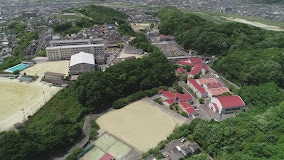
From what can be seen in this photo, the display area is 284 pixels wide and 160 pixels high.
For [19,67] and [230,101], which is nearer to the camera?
[230,101]

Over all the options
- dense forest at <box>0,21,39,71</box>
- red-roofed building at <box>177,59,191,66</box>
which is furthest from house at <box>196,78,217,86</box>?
dense forest at <box>0,21,39,71</box>

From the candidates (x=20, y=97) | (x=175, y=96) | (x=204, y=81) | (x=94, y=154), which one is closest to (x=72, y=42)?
(x=20, y=97)

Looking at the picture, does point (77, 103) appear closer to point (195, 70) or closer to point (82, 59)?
point (82, 59)

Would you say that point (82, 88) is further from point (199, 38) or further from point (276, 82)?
point (199, 38)

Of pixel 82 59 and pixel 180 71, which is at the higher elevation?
pixel 82 59

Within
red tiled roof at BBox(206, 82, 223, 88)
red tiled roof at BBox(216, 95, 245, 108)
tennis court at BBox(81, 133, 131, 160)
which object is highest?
red tiled roof at BBox(216, 95, 245, 108)

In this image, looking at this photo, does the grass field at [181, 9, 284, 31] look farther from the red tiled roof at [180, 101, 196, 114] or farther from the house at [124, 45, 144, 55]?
the red tiled roof at [180, 101, 196, 114]
